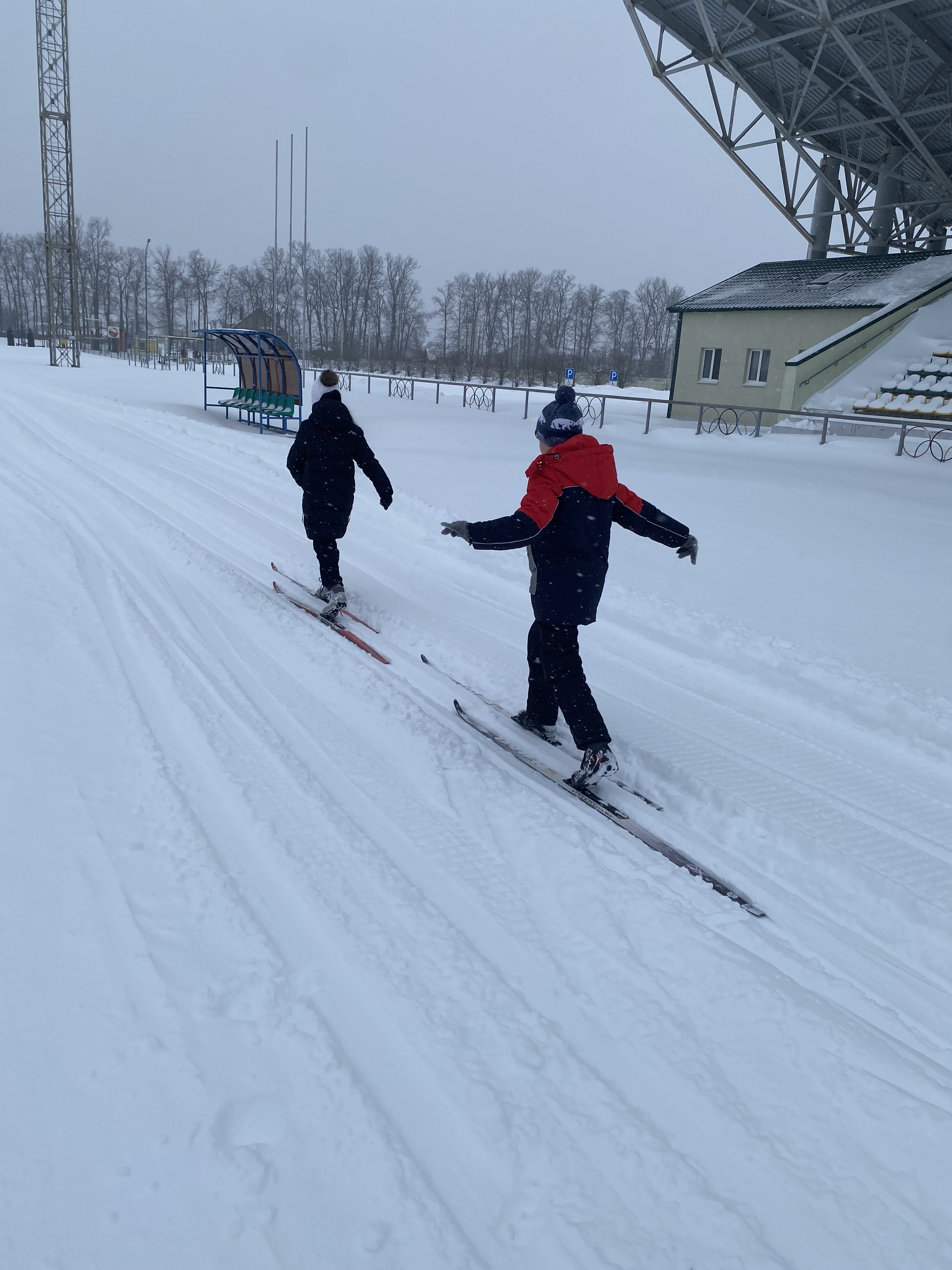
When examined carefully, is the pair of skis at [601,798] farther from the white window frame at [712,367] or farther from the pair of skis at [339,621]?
the white window frame at [712,367]

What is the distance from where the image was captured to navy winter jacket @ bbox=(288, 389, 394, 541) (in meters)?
6.21

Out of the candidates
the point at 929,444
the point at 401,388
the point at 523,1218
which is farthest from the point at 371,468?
the point at 401,388

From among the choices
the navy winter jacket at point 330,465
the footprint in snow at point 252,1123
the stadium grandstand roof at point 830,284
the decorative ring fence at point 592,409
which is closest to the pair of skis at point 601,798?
the navy winter jacket at point 330,465

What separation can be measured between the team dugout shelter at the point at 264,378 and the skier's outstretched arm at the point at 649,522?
14294mm

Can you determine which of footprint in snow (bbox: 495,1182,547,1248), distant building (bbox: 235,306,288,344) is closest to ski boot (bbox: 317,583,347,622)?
footprint in snow (bbox: 495,1182,547,1248)

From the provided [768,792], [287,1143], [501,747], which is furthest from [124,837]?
[768,792]

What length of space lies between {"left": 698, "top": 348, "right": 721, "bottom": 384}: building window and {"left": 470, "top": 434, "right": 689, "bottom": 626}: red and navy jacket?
22234 mm

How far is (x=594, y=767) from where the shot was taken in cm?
386

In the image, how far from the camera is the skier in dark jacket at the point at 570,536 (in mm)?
3689

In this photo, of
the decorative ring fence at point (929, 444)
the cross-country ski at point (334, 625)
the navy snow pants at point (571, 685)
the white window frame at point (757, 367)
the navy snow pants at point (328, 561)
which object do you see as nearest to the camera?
the navy snow pants at point (571, 685)

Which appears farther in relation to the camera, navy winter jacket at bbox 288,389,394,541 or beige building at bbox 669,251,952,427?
beige building at bbox 669,251,952,427

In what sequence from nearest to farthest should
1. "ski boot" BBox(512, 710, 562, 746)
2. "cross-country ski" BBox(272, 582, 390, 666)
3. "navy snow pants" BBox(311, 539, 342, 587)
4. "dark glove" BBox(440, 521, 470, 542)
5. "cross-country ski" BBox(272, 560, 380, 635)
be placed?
"dark glove" BBox(440, 521, 470, 542) < "ski boot" BBox(512, 710, 562, 746) < "cross-country ski" BBox(272, 582, 390, 666) < "cross-country ski" BBox(272, 560, 380, 635) < "navy snow pants" BBox(311, 539, 342, 587)

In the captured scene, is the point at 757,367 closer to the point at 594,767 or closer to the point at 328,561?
the point at 328,561

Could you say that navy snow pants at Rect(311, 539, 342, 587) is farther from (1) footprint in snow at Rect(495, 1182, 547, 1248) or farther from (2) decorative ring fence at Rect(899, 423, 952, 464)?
(2) decorative ring fence at Rect(899, 423, 952, 464)
